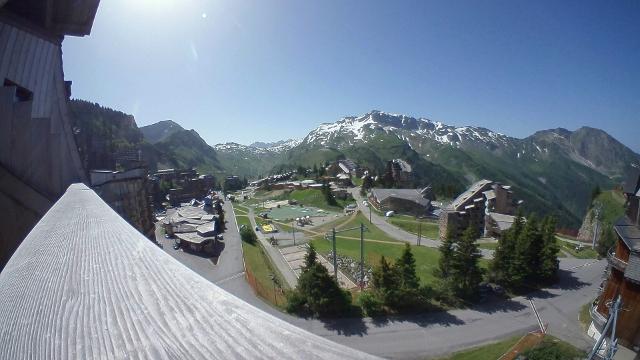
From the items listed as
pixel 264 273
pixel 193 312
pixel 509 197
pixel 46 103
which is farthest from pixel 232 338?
pixel 509 197

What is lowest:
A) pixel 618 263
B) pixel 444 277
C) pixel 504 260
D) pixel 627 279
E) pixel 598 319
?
pixel 444 277

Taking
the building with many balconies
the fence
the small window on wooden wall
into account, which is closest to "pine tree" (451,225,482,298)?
the building with many balconies

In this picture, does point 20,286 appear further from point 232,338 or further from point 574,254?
point 574,254

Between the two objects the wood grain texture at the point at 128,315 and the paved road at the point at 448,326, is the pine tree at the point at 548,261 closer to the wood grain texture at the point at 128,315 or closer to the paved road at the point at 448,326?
the paved road at the point at 448,326

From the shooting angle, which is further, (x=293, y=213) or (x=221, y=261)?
(x=293, y=213)

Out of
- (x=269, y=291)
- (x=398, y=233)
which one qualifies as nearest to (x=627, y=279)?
(x=269, y=291)

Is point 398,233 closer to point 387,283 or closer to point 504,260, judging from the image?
point 504,260
